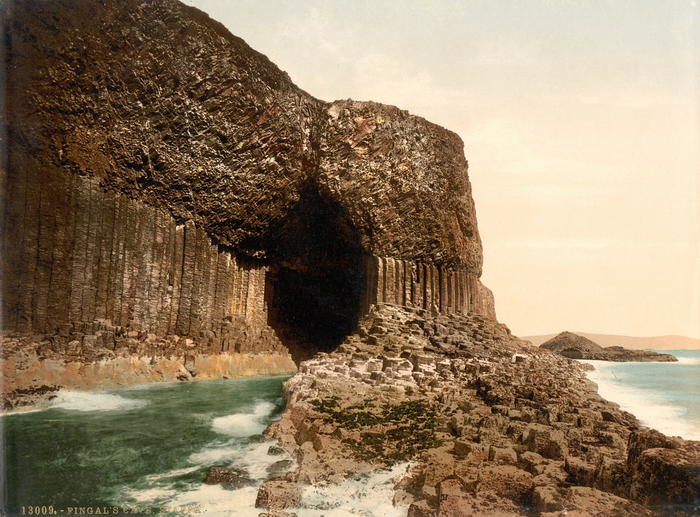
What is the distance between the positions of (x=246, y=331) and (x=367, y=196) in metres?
10.0

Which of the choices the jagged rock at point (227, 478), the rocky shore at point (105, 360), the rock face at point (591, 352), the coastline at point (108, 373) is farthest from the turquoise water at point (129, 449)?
the rock face at point (591, 352)

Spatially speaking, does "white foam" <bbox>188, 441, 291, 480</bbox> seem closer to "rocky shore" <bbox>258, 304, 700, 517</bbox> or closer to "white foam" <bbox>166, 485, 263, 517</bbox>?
"rocky shore" <bbox>258, 304, 700, 517</bbox>

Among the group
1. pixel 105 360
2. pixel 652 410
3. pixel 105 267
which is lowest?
pixel 652 410

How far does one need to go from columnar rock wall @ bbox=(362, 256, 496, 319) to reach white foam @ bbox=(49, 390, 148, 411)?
14.0 metres

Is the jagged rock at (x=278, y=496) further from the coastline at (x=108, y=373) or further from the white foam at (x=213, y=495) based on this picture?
the coastline at (x=108, y=373)

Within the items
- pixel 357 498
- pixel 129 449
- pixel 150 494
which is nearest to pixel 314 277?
pixel 129 449

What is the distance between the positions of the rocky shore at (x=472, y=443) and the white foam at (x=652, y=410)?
139 centimetres

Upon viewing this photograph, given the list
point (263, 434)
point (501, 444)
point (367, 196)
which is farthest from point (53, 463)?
point (367, 196)

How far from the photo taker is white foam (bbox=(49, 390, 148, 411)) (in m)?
16.6

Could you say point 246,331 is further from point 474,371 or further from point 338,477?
point 338,477

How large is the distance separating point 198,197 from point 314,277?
407 inches

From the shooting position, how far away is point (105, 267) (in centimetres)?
2189

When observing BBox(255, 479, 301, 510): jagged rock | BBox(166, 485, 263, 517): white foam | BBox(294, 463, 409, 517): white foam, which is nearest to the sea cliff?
BBox(255, 479, 301, 510): jagged rock

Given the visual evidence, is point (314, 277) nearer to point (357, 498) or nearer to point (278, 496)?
point (357, 498)
